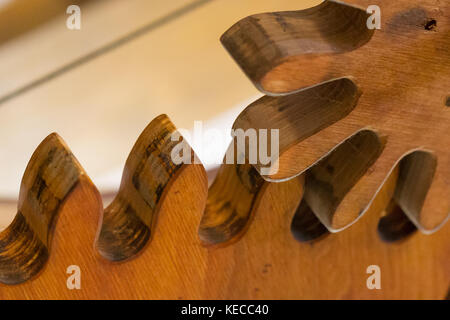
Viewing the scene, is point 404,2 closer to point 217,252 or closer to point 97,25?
point 217,252

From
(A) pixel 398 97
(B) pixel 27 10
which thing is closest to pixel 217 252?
(A) pixel 398 97

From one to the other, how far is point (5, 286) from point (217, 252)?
15cm

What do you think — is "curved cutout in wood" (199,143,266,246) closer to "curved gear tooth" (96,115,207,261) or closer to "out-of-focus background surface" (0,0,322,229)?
"curved gear tooth" (96,115,207,261)

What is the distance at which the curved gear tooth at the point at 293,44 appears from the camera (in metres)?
0.37

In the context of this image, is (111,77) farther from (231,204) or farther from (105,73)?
(231,204)

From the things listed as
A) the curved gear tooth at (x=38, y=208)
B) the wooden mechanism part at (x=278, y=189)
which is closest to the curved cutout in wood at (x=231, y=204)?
the wooden mechanism part at (x=278, y=189)

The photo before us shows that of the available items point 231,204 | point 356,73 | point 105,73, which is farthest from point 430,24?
point 105,73

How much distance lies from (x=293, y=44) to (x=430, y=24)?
0.31 ft

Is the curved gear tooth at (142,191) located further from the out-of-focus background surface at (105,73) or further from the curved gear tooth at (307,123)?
the out-of-focus background surface at (105,73)

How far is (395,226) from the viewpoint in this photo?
537 mm

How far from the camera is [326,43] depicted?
0.39m

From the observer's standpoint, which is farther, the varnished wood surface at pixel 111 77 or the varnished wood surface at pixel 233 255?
the varnished wood surface at pixel 111 77

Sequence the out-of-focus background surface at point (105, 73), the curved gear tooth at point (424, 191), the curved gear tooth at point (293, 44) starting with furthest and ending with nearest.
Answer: the out-of-focus background surface at point (105, 73) → the curved gear tooth at point (424, 191) → the curved gear tooth at point (293, 44)

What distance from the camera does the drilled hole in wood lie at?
1.75ft
